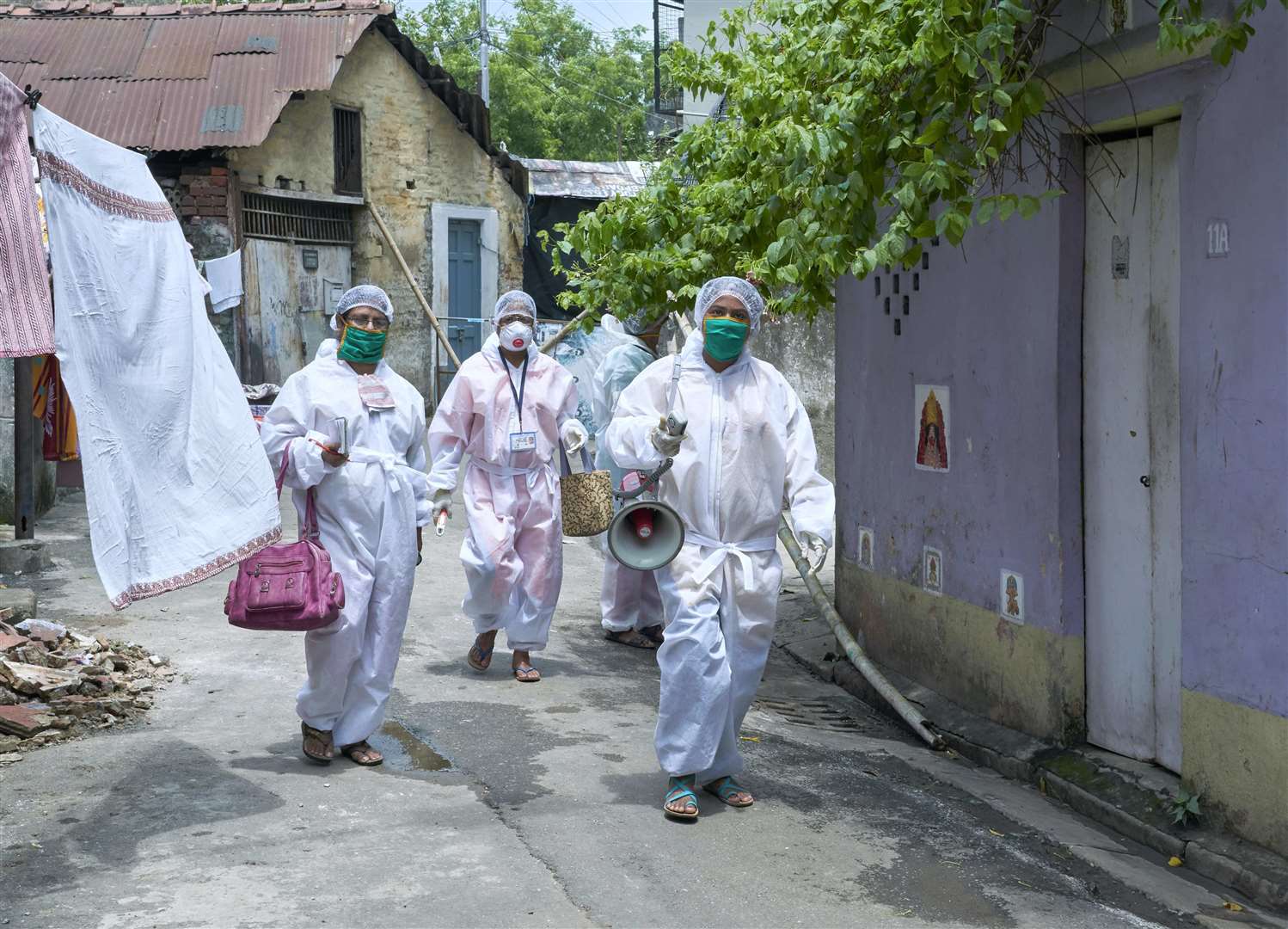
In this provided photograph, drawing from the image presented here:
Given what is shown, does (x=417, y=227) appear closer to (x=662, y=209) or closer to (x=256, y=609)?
(x=662, y=209)

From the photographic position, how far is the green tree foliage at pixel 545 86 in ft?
145

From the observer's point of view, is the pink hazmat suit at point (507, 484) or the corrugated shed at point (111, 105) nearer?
the pink hazmat suit at point (507, 484)

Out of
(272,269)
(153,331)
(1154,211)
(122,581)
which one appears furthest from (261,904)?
(272,269)

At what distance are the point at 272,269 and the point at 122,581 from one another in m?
13.7

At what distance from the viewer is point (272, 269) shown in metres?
18.0

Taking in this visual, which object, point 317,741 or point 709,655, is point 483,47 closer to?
point 317,741

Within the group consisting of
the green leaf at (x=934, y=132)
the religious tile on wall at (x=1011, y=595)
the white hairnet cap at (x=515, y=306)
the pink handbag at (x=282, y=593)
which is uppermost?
the green leaf at (x=934, y=132)

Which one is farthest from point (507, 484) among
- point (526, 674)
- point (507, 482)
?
point (526, 674)

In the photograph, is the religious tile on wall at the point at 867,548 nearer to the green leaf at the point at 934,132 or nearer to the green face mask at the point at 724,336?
the green face mask at the point at 724,336

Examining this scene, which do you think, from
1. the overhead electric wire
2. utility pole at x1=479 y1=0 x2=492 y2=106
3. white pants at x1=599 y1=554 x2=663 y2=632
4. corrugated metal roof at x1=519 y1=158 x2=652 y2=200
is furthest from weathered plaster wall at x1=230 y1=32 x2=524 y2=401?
the overhead electric wire

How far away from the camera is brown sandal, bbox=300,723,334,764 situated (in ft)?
19.5

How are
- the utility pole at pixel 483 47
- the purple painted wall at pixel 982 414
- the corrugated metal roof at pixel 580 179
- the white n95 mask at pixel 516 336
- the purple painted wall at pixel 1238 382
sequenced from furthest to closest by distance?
the utility pole at pixel 483 47 < the corrugated metal roof at pixel 580 179 < the white n95 mask at pixel 516 336 < the purple painted wall at pixel 982 414 < the purple painted wall at pixel 1238 382

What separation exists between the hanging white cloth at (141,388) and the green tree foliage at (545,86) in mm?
38130

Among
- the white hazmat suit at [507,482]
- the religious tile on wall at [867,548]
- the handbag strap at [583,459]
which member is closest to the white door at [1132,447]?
the religious tile on wall at [867,548]
